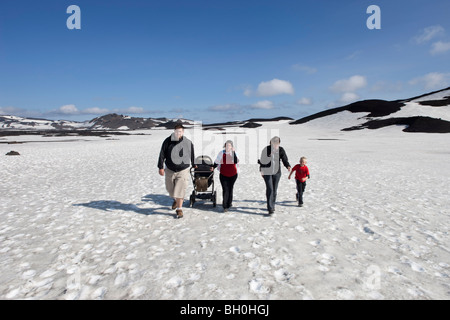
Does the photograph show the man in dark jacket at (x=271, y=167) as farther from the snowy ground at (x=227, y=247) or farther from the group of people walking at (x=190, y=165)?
the snowy ground at (x=227, y=247)

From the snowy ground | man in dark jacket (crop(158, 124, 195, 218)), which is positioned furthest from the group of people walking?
the snowy ground

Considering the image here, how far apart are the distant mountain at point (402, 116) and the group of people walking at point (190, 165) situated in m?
65.8

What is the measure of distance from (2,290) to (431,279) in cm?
754

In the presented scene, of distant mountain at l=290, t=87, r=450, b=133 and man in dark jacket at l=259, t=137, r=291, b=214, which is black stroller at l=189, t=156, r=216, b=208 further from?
distant mountain at l=290, t=87, r=450, b=133

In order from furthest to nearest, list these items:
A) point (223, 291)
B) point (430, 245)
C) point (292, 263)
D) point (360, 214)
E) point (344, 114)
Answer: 1. point (344, 114)
2. point (360, 214)
3. point (430, 245)
4. point (292, 263)
5. point (223, 291)

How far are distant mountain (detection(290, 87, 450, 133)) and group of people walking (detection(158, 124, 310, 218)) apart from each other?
216ft

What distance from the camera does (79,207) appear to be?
8.87 m

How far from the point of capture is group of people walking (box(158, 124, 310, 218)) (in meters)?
7.31

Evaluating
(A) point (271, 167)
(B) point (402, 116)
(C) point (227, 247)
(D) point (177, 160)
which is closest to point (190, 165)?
(D) point (177, 160)

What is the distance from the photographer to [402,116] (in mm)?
72750

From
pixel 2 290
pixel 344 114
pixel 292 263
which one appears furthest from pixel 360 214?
pixel 344 114

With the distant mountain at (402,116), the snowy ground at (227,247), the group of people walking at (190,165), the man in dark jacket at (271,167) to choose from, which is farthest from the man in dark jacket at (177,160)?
Answer: the distant mountain at (402,116)
